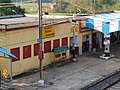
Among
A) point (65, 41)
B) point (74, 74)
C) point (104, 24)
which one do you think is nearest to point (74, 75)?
point (74, 74)

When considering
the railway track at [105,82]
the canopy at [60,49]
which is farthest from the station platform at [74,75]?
the canopy at [60,49]

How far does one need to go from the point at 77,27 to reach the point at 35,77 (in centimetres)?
801

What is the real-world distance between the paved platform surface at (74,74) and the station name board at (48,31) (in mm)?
2293

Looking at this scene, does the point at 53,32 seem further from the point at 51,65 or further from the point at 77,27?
the point at 77,27

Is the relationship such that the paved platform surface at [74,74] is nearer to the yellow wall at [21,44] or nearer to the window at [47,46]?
the yellow wall at [21,44]

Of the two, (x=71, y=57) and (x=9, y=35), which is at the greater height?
(x=9, y=35)

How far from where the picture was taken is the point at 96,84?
17.8 metres

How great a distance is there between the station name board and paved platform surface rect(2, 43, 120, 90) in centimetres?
229

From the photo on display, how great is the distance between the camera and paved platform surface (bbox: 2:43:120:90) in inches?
675

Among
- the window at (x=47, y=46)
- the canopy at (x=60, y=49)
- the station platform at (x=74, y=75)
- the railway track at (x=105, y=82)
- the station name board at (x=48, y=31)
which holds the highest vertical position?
the station name board at (x=48, y=31)

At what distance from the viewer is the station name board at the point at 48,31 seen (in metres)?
21.1

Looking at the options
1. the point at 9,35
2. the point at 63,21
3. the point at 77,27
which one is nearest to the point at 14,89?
the point at 9,35

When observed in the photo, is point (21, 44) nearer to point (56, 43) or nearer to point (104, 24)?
point (56, 43)

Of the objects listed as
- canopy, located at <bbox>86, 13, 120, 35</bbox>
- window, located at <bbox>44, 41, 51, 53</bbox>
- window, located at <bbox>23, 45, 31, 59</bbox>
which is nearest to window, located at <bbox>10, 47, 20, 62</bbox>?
window, located at <bbox>23, 45, 31, 59</bbox>
